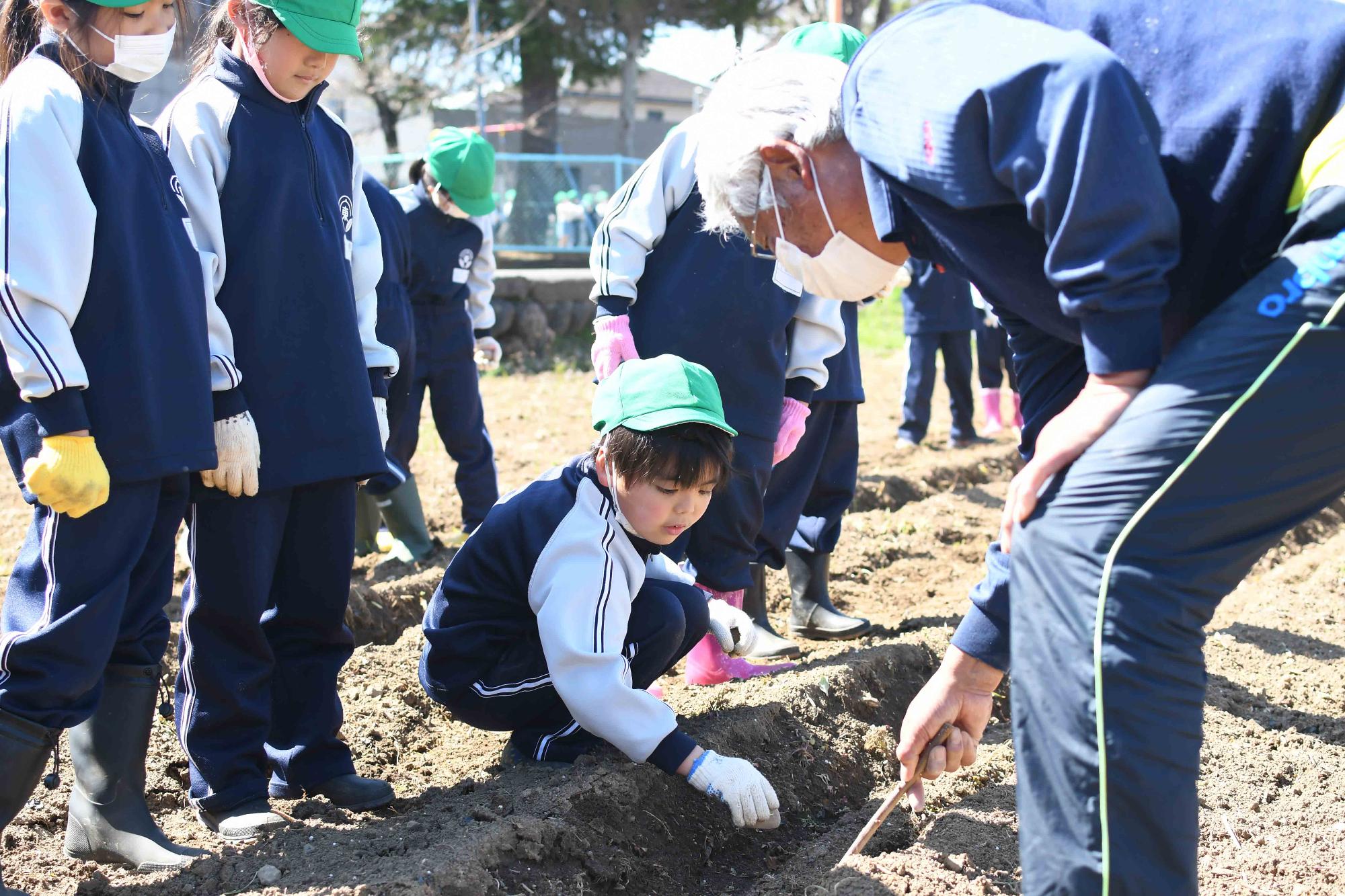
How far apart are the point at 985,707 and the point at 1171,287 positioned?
2.87ft

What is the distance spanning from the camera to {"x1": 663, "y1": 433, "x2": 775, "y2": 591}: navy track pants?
153 inches

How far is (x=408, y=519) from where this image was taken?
5777 millimetres

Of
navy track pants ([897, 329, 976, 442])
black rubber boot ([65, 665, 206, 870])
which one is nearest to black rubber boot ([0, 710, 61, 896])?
black rubber boot ([65, 665, 206, 870])

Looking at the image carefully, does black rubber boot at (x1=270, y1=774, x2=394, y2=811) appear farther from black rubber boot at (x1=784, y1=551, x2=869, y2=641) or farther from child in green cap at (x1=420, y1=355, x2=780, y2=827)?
black rubber boot at (x1=784, y1=551, x2=869, y2=641)

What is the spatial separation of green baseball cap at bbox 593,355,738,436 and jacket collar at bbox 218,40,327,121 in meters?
1.01

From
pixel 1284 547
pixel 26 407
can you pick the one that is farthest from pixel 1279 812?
pixel 1284 547

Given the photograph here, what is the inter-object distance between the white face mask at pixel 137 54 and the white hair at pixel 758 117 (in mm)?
1144

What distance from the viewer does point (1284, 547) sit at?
6.36 meters

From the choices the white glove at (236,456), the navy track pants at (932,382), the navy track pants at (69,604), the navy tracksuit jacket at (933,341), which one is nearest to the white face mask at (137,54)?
the white glove at (236,456)

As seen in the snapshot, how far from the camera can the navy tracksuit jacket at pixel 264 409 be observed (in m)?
2.78

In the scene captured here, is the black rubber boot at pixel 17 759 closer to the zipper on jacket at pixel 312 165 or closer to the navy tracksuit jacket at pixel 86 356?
the navy tracksuit jacket at pixel 86 356

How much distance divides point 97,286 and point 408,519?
3.40 meters

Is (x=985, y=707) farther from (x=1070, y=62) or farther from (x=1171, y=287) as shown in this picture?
(x=1070, y=62)

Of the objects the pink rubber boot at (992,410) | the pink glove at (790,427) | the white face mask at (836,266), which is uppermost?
the white face mask at (836,266)
